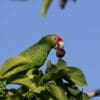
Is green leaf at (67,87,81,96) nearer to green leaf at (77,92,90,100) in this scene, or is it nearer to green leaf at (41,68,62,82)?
green leaf at (77,92,90,100)

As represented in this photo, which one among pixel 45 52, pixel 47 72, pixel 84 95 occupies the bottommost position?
pixel 45 52

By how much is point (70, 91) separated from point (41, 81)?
0.57 feet

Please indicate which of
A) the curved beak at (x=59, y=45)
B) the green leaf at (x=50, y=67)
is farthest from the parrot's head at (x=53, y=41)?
the green leaf at (x=50, y=67)

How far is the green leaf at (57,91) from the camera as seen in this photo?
1336 mm

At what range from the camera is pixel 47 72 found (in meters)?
1.40

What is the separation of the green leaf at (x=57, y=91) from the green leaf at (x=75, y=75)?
0.26 ft

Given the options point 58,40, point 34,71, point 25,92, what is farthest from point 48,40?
point 25,92

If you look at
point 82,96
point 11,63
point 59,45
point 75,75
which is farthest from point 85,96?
point 59,45

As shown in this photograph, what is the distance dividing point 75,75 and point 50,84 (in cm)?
14

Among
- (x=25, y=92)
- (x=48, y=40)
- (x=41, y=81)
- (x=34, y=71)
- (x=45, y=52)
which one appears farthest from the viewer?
(x=48, y=40)

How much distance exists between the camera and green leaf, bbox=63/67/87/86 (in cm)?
139

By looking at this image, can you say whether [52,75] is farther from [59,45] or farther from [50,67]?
[59,45]

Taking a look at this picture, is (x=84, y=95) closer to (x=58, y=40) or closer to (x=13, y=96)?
(x=13, y=96)

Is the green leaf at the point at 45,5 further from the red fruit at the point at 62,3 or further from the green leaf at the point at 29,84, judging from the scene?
the green leaf at the point at 29,84
